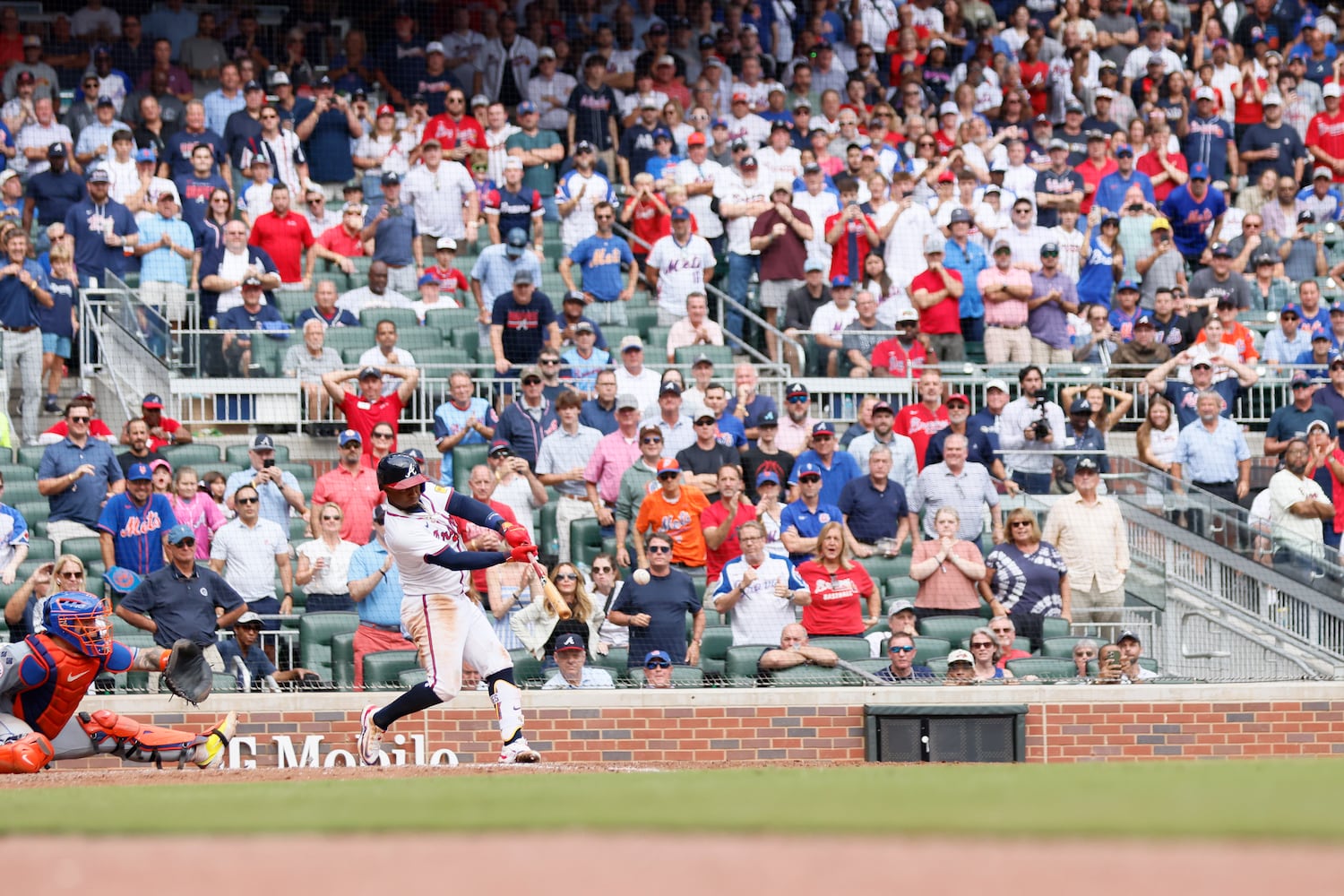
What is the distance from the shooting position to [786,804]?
6355 mm

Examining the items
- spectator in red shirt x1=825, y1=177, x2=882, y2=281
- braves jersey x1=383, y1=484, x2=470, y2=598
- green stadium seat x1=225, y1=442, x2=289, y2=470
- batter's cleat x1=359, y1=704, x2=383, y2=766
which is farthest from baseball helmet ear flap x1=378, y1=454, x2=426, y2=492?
spectator in red shirt x1=825, y1=177, x2=882, y2=281

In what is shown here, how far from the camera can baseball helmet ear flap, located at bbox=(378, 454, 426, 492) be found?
8844 mm

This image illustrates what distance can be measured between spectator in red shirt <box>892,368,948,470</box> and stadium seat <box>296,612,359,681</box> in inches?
177

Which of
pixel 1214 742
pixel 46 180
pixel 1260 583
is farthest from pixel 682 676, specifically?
pixel 46 180

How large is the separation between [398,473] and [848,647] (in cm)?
385

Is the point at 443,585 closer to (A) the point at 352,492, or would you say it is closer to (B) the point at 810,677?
(B) the point at 810,677

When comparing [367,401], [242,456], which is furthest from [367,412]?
[242,456]

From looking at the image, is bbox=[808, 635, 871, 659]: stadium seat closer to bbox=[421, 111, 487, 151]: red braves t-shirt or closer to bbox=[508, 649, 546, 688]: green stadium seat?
bbox=[508, 649, 546, 688]: green stadium seat

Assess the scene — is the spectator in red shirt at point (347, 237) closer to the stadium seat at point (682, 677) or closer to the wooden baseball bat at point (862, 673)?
the stadium seat at point (682, 677)

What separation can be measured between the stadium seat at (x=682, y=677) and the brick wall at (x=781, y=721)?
17 cm

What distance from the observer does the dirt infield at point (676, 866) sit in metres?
5.04

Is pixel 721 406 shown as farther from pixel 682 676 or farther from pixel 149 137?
pixel 149 137

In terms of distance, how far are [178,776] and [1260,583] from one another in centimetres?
728

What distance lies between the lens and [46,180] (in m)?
15.4
